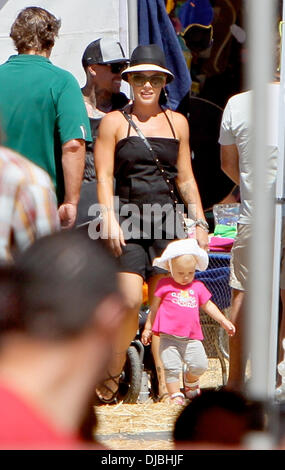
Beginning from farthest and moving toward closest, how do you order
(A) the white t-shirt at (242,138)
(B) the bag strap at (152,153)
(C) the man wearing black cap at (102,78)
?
1. (C) the man wearing black cap at (102,78)
2. (B) the bag strap at (152,153)
3. (A) the white t-shirt at (242,138)

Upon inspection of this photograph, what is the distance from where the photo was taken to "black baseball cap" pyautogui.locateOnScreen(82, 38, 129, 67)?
17.8 ft

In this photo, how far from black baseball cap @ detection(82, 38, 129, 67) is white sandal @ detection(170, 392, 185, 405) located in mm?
1857

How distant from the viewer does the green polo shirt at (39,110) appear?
177 inches

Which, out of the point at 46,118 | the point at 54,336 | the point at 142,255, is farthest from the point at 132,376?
the point at 54,336

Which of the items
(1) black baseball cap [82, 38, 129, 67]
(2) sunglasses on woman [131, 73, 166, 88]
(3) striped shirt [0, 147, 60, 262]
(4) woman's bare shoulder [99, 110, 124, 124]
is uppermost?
(1) black baseball cap [82, 38, 129, 67]

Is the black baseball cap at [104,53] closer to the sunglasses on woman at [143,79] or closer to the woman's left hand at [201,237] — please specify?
the sunglasses on woman at [143,79]

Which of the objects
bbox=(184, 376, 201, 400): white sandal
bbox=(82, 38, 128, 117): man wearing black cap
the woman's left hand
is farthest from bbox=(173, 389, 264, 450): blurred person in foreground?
bbox=(82, 38, 128, 117): man wearing black cap

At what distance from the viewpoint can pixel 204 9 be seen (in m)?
7.45

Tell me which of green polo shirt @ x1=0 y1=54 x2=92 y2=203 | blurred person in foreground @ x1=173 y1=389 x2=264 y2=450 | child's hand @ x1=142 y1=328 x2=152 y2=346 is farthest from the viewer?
child's hand @ x1=142 y1=328 x2=152 y2=346

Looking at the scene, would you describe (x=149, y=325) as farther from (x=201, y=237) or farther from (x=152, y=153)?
(x=152, y=153)

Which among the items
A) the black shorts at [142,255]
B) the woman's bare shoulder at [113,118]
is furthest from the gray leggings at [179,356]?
the woman's bare shoulder at [113,118]

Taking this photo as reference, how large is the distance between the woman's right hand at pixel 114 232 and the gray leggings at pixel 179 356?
1.86ft

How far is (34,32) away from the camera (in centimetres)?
463

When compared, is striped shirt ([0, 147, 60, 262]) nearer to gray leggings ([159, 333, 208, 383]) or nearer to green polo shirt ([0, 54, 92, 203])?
green polo shirt ([0, 54, 92, 203])
